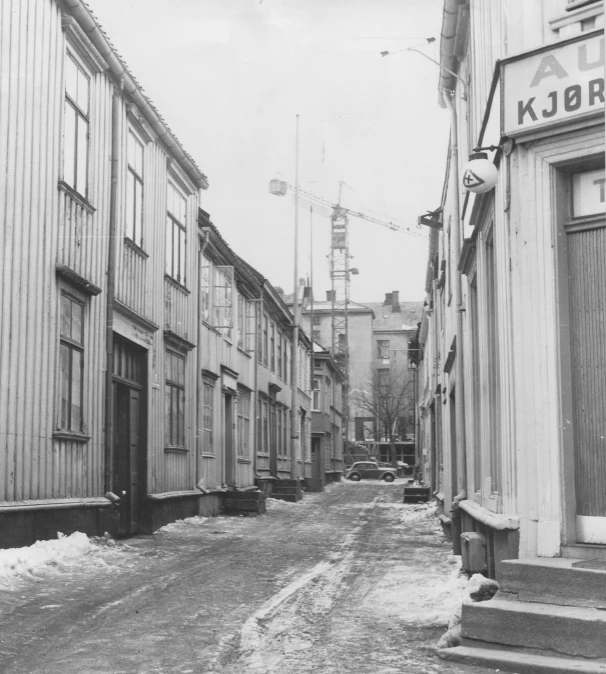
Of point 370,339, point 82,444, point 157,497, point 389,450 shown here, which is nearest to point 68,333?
point 82,444

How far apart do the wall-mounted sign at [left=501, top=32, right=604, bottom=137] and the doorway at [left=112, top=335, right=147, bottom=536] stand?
27.9 feet

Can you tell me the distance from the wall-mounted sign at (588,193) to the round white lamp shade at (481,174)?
931mm

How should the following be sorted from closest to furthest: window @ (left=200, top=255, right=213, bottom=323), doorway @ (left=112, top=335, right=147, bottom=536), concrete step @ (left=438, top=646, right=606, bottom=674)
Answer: concrete step @ (left=438, top=646, right=606, bottom=674), doorway @ (left=112, top=335, right=147, bottom=536), window @ (left=200, top=255, right=213, bottom=323)

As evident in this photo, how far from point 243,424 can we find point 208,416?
4522 mm

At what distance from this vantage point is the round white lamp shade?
8.47 m

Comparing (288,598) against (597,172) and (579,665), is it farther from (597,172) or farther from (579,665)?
(597,172)

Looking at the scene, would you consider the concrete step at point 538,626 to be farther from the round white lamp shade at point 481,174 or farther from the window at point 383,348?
the window at point 383,348

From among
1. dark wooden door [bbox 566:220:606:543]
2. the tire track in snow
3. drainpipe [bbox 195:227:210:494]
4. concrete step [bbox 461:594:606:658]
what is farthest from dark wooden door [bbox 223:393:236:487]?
concrete step [bbox 461:594:606:658]

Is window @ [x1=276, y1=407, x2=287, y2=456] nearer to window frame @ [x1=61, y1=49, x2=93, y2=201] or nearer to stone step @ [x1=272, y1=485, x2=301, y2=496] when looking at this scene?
stone step @ [x1=272, y1=485, x2=301, y2=496]

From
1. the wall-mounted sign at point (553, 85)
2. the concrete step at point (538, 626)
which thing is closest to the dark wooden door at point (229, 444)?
the wall-mounted sign at point (553, 85)

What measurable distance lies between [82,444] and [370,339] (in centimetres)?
6817

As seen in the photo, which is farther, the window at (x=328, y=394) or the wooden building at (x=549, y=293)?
the window at (x=328, y=394)

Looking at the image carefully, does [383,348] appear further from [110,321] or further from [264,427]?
[110,321]

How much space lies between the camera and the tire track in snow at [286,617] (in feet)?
20.6
